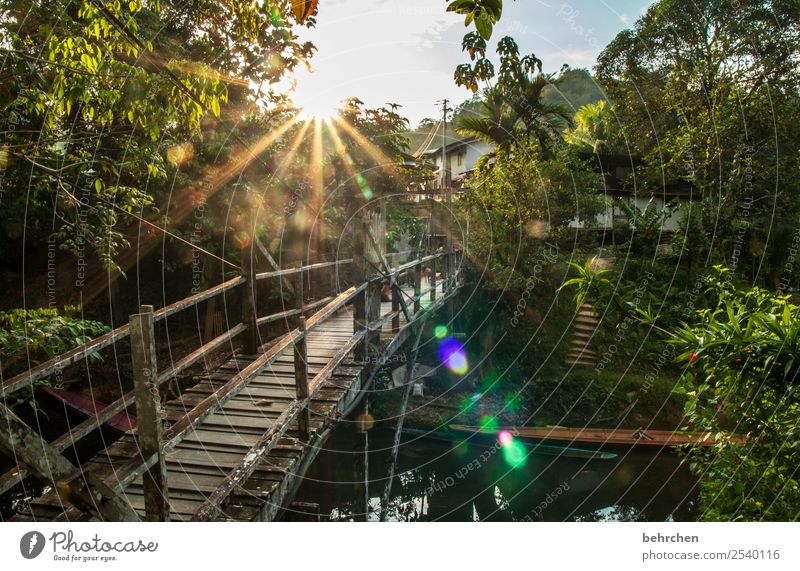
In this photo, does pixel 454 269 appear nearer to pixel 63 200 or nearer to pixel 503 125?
pixel 503 125

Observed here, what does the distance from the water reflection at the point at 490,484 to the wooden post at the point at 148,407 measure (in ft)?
17.7

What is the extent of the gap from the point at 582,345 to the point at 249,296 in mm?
8814

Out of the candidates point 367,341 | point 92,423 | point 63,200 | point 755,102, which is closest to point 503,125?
point 755,102

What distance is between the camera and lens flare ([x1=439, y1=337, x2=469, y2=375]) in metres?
12.4

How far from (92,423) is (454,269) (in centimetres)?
891

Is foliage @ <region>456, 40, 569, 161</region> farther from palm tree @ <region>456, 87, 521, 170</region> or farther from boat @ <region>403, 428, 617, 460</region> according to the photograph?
boat @ <region>403, 428, 617, 460</region>

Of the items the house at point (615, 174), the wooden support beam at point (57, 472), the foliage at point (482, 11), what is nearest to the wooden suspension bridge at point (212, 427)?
the wooden support beam at point (57, 472)

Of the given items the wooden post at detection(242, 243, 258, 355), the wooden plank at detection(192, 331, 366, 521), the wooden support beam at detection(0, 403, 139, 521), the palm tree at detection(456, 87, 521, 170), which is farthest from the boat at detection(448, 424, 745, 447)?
the wooden support beam at detection(0, 403, 139, 521)

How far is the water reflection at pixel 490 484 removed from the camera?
7.89 metres

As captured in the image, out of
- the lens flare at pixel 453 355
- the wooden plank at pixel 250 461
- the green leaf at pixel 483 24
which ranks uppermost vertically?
the green leaf at pixel 483 24

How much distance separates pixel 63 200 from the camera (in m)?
3.34

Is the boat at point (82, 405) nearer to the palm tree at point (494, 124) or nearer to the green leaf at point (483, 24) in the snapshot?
the palm tree at point (494, 124)

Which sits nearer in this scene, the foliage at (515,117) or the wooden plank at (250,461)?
the wooden plank at (250,461)

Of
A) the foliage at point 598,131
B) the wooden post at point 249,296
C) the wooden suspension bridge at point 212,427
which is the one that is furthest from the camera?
the foliage at point 598,131
